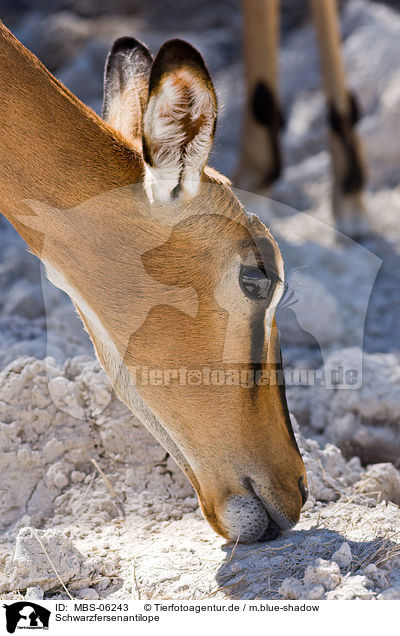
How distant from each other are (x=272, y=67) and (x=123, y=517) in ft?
9.04

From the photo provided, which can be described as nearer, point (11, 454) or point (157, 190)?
point (157, 190)

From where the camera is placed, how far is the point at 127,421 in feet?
7.43

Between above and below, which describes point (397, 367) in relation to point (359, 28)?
below

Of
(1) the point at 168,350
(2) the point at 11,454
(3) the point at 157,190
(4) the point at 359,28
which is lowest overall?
(2) the point at 11,454

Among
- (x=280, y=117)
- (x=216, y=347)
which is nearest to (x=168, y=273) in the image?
(x=216, y=347)

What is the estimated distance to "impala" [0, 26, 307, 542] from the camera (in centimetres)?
158

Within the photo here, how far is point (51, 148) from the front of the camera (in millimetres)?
1604

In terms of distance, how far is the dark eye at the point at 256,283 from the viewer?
5.32 ft

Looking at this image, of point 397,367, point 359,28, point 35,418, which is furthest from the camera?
point 359,28

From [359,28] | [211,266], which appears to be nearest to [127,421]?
[211,266]
